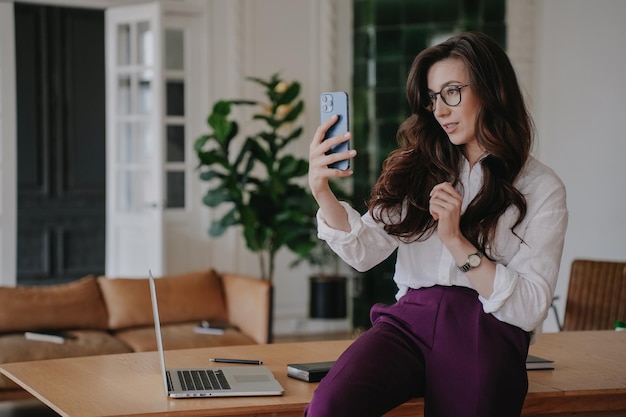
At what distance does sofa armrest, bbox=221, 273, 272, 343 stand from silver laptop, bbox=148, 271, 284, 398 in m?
2.54

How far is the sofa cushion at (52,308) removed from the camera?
494cm

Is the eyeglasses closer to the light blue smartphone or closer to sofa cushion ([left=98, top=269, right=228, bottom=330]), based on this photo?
the light blue smartphone

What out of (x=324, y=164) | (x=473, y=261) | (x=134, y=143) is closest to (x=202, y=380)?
(x=324, y=164)

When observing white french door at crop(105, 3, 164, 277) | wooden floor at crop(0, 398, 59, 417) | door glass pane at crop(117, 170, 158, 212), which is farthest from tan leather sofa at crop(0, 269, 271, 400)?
door glass pane at crop(117, 170, 158, 212)

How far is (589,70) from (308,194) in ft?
7.19

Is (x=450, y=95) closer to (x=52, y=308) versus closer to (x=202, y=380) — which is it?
(x=202, y=380)

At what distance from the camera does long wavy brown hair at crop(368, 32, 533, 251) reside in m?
2.33

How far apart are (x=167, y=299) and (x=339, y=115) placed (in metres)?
3.43

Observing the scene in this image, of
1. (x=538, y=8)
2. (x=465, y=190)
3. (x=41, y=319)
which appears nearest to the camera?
(x=465, y=190)

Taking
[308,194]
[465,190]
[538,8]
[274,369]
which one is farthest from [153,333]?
[538,8]

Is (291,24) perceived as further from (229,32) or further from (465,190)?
(465,190)

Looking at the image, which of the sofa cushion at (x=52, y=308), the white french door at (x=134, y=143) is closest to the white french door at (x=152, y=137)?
the white french door at (x=134, y=143)

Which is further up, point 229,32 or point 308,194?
point 229,32

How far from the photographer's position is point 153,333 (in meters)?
5.14
